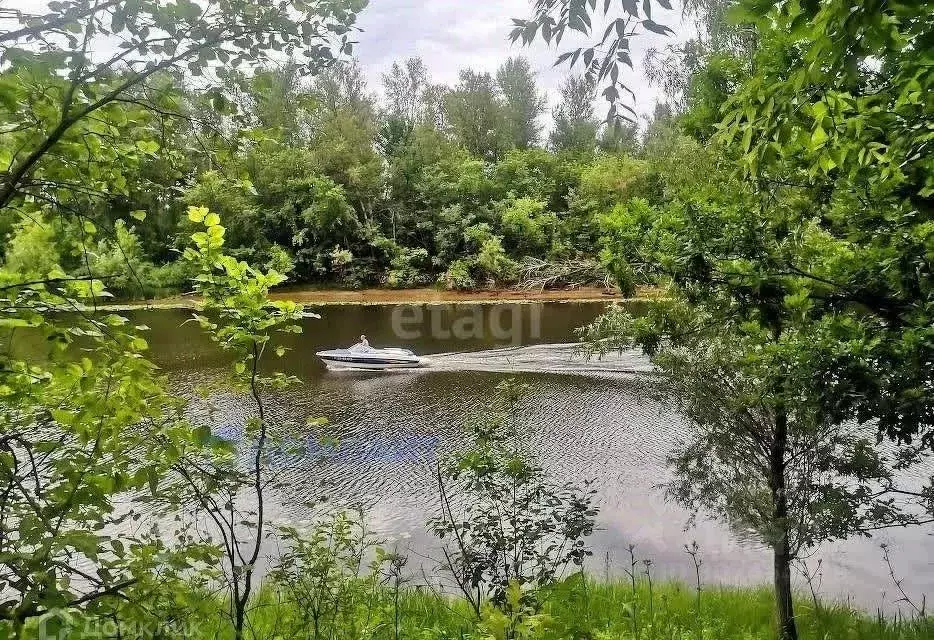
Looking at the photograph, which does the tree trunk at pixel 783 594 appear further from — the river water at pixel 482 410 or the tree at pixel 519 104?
the tree at pixel 519 104

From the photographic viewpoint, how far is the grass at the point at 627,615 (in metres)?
3.69

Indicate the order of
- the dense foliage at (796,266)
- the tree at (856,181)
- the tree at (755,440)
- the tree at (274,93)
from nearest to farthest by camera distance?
the tree at (856,181), the dense foliage at (796,266), the tree at (274,93), the tree at (755,440)

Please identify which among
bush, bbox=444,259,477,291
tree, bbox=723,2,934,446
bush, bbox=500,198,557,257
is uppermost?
bush, bbox=500,198,557,257

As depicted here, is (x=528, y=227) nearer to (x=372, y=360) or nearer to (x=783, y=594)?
(x=372, y=360)

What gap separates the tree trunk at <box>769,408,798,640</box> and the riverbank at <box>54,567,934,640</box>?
0.15m

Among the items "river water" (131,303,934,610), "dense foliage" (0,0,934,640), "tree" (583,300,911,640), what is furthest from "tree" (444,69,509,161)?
"tree" (583,300,911,640)

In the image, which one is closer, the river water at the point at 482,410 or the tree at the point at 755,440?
the tree at the point at 755,440

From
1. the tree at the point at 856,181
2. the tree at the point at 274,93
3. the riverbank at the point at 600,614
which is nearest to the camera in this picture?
the tree at the point at 856,181

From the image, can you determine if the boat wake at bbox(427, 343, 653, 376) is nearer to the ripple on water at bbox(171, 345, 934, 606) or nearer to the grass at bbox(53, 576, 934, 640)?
the ripple on water at bbox(171, 345, 934, 606)

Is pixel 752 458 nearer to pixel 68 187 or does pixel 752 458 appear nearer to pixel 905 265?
pixel 905 265

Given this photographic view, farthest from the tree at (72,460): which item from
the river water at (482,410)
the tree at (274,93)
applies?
the river water at (482,410)

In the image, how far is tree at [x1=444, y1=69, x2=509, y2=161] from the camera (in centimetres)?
3850

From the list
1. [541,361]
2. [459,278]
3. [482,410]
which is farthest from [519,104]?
[482,410]

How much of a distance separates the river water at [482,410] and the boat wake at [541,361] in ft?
0.19
